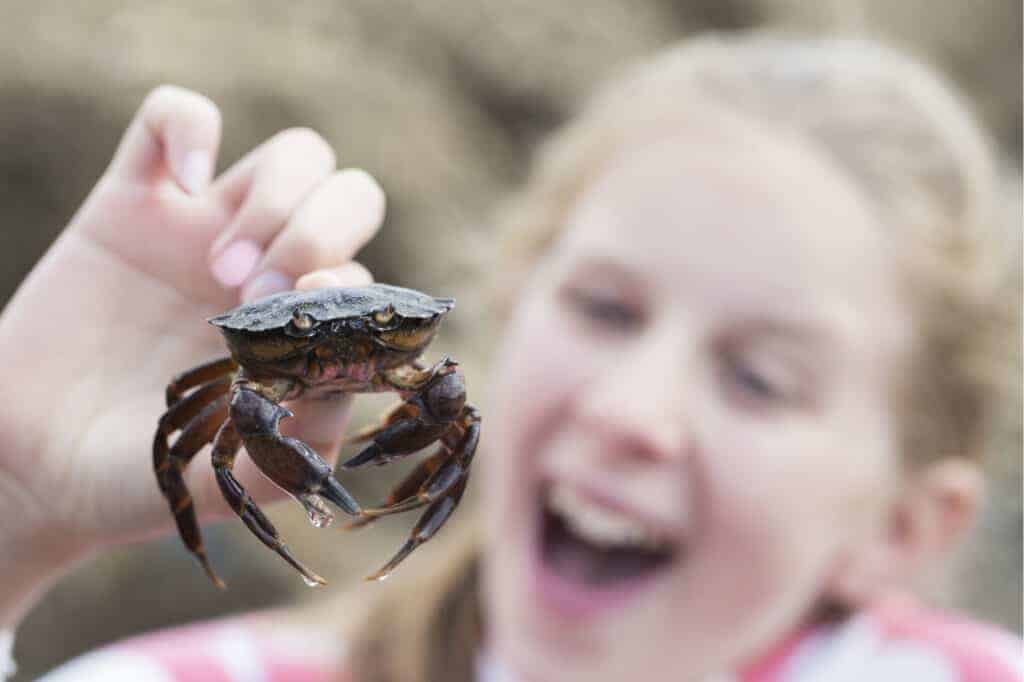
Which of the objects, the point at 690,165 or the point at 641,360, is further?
the point at 690,165

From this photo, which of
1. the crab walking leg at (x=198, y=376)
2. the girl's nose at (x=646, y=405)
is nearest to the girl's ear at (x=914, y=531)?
the girl's nose at (x=646, y=405)

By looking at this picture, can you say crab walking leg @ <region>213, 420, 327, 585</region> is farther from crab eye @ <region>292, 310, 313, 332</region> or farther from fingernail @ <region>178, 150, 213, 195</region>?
fingernail @ <region>178, 150, 213, 195</region>

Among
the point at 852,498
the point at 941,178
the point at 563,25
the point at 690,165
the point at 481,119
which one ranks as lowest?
the point at 852,498

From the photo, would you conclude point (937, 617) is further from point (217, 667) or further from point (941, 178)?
point (217, 667)

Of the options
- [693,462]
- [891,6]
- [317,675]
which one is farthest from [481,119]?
[693,462]

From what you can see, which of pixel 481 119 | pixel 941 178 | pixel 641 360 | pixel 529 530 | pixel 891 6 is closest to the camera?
pixel 641 360

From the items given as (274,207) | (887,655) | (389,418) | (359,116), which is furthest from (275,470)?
(359,116)

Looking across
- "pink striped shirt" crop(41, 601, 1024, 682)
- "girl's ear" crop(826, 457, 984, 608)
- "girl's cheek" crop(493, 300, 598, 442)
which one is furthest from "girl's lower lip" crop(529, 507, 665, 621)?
"girl's ear" crop(826, 457, 984, 608)

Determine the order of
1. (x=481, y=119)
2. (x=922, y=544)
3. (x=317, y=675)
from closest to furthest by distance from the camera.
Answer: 1. (x=922, y=544)
2. (x=317, y=675)
3. (x=481, y=119)
